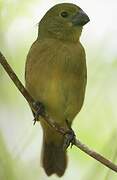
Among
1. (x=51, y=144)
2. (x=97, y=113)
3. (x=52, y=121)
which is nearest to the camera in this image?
(x=52, y=121)

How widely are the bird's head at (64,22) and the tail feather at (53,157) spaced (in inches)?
8.3

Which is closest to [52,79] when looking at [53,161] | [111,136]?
[53,161]

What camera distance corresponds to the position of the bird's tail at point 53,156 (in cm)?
98

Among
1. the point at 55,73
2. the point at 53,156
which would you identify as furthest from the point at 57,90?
the point at 53,156

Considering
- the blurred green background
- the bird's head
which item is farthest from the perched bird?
the blurred green background

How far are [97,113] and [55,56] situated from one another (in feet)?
0.79

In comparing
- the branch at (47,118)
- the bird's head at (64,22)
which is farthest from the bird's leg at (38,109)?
the bird's head at (64,22)

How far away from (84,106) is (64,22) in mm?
Answer: 258

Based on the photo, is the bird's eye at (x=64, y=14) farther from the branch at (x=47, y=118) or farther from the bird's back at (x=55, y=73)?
the branch at (x=47, y=118)

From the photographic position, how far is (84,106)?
43.9 inches

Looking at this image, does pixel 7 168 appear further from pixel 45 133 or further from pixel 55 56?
pixel 55 56

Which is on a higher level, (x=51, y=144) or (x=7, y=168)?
(x=51, y=144)

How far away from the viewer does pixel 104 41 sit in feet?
3.75

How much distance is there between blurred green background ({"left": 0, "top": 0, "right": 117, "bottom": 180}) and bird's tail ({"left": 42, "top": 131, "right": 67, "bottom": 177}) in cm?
11
